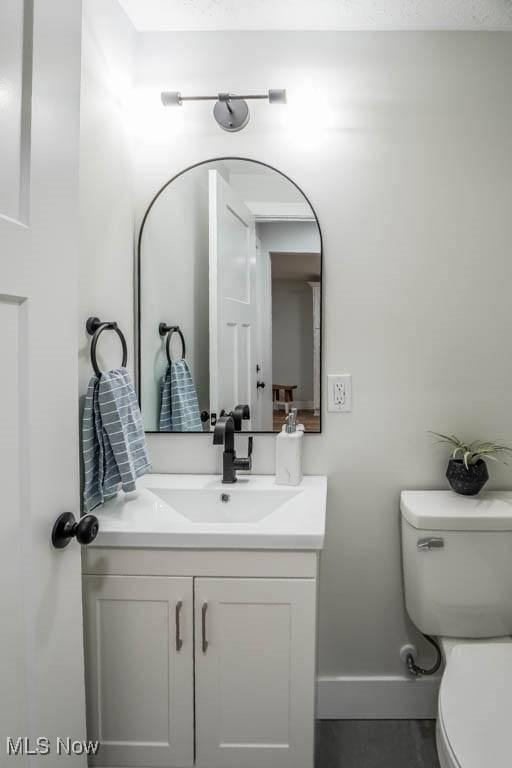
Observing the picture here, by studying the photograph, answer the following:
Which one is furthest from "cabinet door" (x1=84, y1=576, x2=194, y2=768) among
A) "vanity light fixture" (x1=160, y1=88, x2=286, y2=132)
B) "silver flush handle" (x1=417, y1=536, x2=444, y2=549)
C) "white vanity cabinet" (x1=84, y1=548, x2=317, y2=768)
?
"vanity light fixture" (x1=160, y1=88, x2=286, y2=132)

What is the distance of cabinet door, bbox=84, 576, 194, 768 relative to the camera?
1359 millimetres

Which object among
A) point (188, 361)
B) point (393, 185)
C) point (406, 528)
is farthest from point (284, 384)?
point (393, 185)

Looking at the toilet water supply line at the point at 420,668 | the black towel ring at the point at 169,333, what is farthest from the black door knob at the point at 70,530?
the toilet water supply line at the point at 420,668

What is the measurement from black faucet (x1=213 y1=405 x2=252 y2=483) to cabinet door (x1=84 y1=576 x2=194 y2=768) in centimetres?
45

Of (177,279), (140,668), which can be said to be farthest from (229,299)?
(140,668)

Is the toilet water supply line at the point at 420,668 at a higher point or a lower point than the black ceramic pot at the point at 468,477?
lower

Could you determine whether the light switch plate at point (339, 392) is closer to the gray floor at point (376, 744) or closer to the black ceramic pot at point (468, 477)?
the black ceramic pot at point (468, 477)

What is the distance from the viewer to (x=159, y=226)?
1863mm

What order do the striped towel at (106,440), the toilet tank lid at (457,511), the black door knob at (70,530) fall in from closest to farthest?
1. the black door knob at (70,530)
2. the striped towel at (106,440)
3. the toilet tank lid at (457,511)

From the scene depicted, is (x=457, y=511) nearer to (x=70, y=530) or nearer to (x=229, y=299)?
(x=229, y=299)

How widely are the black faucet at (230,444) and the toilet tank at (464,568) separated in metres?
0.57

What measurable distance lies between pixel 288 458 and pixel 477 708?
2.70 feet

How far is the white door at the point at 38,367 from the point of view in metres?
0.85

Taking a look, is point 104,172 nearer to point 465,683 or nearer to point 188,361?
point 188,361
